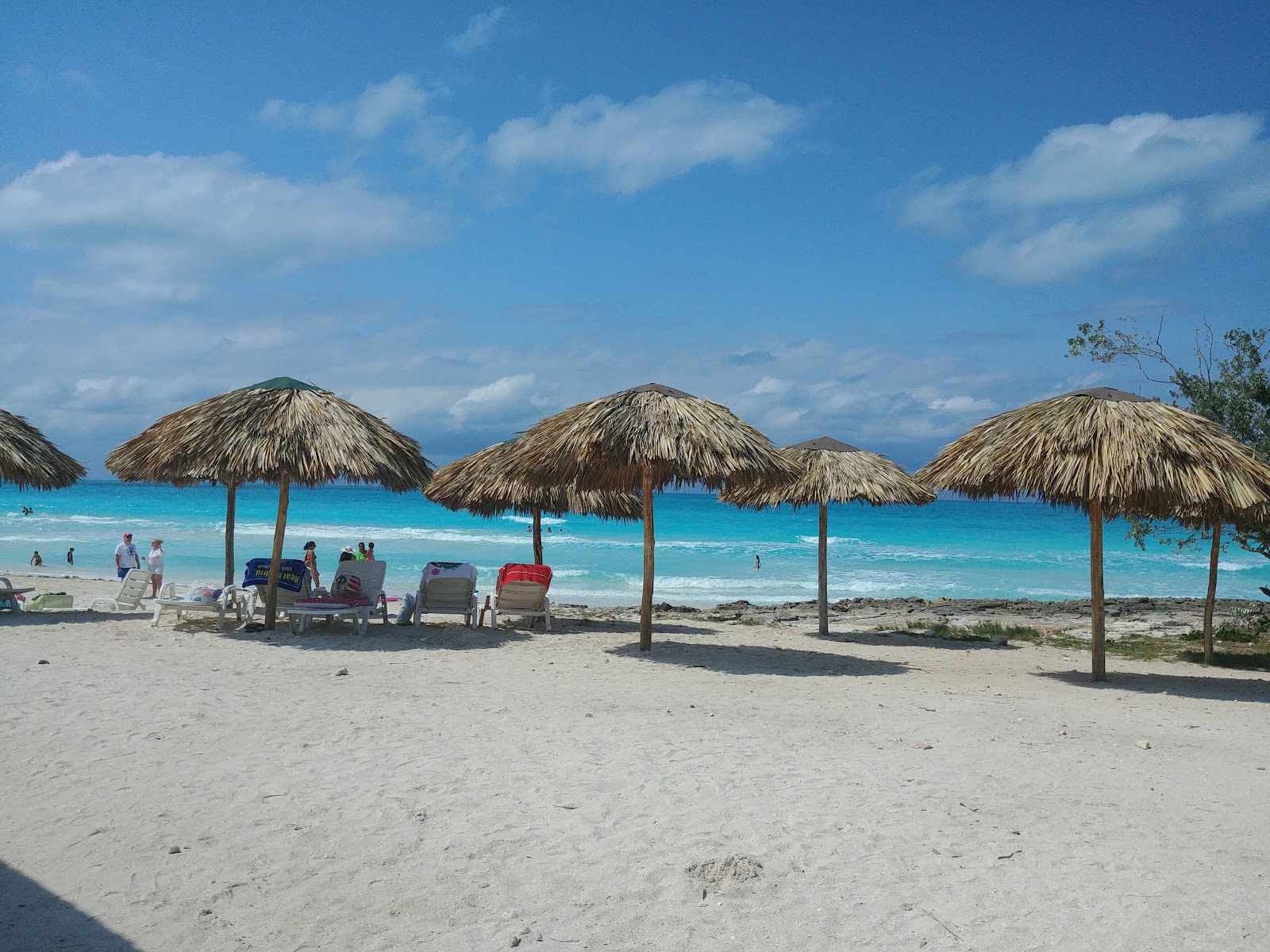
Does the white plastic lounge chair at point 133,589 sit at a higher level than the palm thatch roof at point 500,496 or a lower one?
lower

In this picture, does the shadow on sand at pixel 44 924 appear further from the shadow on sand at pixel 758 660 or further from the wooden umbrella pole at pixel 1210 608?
the wooden umbrella pole at pixel 1210 608

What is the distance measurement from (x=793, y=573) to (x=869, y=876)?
82.8ft

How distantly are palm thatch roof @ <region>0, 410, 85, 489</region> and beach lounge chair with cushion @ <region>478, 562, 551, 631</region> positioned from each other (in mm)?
5442

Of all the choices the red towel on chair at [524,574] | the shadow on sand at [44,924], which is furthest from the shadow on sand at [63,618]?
the shadow on sand at [44,924]

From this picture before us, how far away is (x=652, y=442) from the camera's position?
8.27 meters

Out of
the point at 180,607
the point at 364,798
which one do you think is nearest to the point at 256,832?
the point at 364,798

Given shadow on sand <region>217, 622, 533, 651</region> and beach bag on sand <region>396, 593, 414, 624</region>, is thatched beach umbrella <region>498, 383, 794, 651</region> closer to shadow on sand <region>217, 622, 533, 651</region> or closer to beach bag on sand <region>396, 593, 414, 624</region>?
shadow on sand <region>217, 622, 533, 651</region>

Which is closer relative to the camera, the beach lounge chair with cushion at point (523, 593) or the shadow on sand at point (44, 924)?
the shadow on sand at point (44, 924)

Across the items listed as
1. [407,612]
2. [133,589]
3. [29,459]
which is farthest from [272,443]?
[29,459]

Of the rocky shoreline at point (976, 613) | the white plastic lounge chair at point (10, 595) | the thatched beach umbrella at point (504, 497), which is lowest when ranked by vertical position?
the rocky shoreline at point (976, 613)

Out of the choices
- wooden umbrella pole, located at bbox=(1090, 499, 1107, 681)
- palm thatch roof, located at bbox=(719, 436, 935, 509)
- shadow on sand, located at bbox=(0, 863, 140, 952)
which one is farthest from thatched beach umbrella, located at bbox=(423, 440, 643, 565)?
shadow on sand, located at bbox=(0, 863, 140, 952)

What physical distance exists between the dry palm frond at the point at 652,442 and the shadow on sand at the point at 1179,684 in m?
3.37

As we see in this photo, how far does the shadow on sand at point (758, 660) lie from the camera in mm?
8359

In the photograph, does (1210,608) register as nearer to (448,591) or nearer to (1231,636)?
(1231,636)
